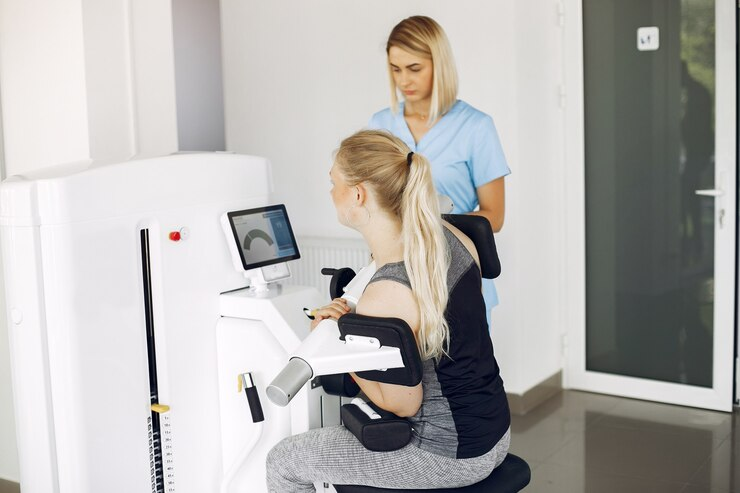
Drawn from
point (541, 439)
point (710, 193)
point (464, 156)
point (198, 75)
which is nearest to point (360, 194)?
point (464, 156)

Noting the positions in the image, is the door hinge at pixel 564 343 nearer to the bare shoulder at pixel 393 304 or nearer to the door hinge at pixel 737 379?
the door hinge at pixel 737 379

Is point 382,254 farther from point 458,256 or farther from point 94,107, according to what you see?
point 94,107

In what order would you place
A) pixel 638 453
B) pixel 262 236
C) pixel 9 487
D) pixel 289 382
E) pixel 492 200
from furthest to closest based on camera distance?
pixel 638 453 → pixel 492 200 → pixel 9 487 → pixel 262 236 → pixel 289 382

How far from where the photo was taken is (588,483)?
334cm

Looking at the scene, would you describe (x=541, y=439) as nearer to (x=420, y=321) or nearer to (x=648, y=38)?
(x=648, y=38)

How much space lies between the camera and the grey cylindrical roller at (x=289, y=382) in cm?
179

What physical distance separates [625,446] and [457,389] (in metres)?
1.93

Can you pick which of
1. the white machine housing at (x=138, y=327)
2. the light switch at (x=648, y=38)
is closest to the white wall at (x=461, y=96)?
the light switch at (x=648, y=38)

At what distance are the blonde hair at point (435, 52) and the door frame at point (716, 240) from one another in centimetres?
113

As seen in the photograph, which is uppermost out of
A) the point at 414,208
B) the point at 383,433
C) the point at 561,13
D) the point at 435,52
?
the point at 561,13

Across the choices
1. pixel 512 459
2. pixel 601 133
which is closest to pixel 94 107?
pixel 512 459

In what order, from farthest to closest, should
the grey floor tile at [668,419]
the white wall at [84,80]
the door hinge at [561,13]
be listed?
the door hinge at [561,13] → the grey floor tile at [668,419] → the white wall at [84,80]

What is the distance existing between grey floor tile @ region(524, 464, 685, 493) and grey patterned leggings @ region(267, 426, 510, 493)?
1.30 m

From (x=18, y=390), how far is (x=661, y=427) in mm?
2673
